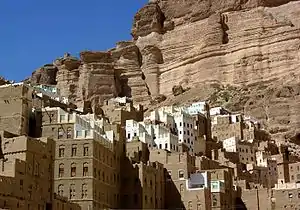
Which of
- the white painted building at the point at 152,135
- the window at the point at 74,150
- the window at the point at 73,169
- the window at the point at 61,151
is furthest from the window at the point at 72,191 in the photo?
the white painted building at the point at 152,135

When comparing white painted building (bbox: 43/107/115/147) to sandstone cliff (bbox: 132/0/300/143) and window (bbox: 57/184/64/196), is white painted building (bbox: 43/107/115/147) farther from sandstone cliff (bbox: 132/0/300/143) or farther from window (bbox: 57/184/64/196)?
sandstone cliff (bbox: 132/0/300/143)

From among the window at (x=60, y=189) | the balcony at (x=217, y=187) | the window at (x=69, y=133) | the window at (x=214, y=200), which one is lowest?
the window at (x=214, y=200)

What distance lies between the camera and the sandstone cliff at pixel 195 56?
13812cm

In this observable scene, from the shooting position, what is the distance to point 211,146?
280ft

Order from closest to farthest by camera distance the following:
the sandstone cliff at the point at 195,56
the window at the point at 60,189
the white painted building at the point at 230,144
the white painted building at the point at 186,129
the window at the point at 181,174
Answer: the window at the point at 60,189 < the window at the point at 181,174 < the white painted building at the point at 186,129 < the white painted building at the point at 230,144 < the sandstone cliff at the point at 195,56

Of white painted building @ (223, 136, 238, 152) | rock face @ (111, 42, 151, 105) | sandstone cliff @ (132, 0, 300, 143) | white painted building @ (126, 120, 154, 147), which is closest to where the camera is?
white painted building @ (126, 120, 154, 147)

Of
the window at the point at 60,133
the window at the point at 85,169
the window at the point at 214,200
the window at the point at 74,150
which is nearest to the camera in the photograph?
the window at the point at 85,169

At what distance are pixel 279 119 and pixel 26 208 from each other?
68417mm

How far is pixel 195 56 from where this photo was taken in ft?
495

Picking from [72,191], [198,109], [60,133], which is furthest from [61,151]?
[198,109]

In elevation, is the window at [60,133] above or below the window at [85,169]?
above

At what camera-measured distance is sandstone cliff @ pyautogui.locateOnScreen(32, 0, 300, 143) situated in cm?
13812

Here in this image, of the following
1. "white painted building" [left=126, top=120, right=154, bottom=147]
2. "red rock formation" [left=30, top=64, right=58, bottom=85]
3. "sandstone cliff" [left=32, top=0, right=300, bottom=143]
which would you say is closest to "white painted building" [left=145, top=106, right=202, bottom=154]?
"white painted building" [left=126, top=120, right=154, bottom=147]

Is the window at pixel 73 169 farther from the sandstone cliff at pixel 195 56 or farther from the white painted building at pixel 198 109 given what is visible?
the sandstone cliff at pixel 195 56
